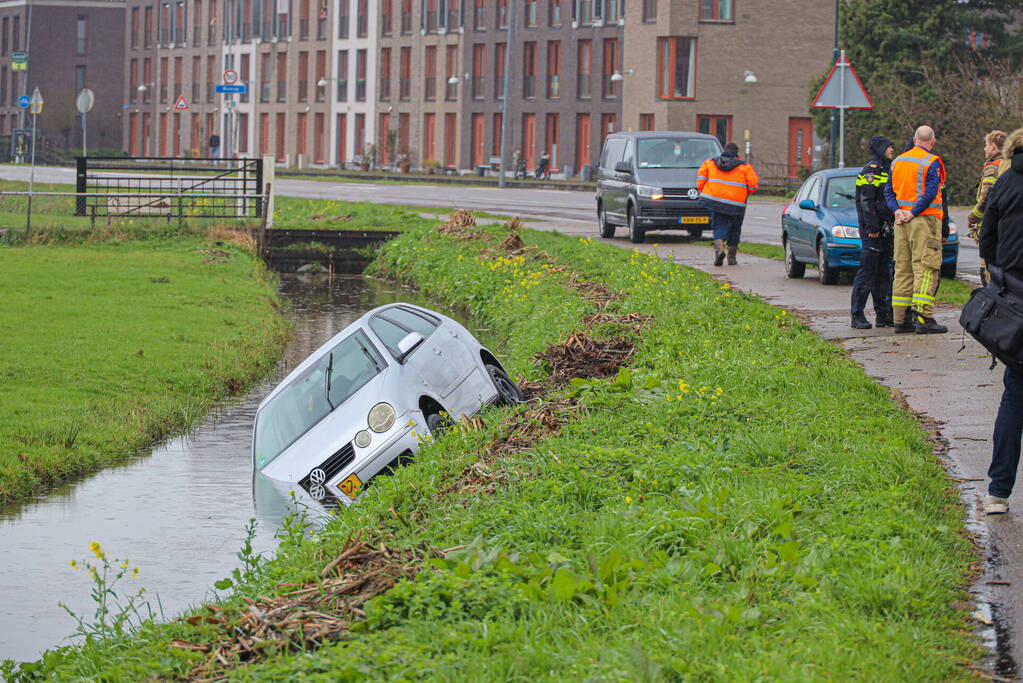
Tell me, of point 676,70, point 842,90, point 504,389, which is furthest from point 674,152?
point 676,70

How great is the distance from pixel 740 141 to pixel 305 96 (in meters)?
31.7

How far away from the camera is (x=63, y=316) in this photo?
60.3 ft

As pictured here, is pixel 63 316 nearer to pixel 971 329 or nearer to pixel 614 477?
pixel 614 477

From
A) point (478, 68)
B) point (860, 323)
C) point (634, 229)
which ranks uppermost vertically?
point (478, 68)

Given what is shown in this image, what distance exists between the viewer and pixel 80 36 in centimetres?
10219

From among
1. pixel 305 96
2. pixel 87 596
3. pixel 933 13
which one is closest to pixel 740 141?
pixel 933 13

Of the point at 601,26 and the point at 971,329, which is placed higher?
the point at 601,26

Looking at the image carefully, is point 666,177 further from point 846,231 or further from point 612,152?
point 846,231

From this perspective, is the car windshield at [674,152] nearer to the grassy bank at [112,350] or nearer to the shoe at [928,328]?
the grassy bank at [112,350]

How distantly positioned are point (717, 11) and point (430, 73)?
19498 mm

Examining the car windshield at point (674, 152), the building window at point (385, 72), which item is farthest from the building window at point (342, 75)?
the car windshield at point (674, 152)

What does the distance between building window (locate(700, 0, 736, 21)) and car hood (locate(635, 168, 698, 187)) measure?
123ft

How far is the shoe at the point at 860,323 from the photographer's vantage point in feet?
46.9

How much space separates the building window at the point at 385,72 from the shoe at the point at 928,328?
6708 centimetres
